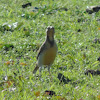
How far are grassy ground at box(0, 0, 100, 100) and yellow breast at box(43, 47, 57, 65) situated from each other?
285mm

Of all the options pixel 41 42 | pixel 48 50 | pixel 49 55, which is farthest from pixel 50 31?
pixel 41 42

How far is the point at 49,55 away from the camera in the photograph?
19.4 feet

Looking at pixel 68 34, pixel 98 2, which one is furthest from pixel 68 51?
pixel 98 2

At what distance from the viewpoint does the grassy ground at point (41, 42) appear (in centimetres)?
552

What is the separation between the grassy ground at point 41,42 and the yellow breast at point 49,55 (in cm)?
28

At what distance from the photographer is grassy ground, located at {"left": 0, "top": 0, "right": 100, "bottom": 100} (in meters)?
5.52

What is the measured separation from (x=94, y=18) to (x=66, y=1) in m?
2.26

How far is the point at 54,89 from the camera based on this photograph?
18.2ft

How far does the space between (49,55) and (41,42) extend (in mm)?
2077

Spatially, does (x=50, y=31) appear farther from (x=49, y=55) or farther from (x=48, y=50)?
(x=49, y=55)

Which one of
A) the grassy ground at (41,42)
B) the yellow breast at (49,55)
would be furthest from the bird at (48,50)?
the grassy ground at (41,42)

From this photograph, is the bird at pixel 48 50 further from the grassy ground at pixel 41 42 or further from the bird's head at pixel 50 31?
the grassy ground at pixel 41 42

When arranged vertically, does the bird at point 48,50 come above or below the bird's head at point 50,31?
below

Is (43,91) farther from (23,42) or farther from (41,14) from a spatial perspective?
(41,14)
